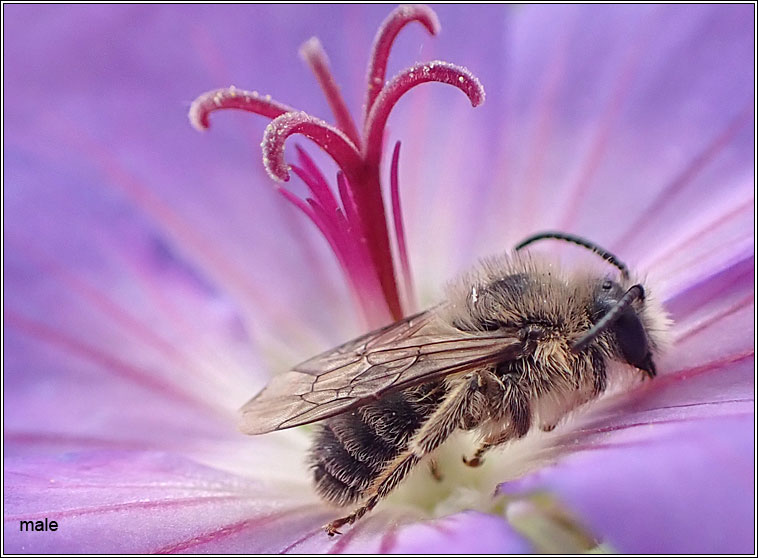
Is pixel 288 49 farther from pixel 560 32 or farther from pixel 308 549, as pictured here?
pixel 308 549

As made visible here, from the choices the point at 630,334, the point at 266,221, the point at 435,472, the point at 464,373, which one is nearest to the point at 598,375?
the point at 630,334

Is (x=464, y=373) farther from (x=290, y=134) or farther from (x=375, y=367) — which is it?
(x=290, y=134)

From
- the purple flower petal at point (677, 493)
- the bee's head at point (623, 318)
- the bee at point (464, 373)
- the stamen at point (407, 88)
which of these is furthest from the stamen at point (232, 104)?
the purple flower petal at point (677, 493)

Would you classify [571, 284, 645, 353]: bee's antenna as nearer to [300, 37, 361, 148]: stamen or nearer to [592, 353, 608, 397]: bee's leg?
[592, 353, 608, 397]: bee's leg

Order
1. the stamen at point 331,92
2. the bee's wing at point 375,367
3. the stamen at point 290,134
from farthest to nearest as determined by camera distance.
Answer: the stamen at point 331,92 → the stamen at point 290,134 → the bee's wing at point 375,367

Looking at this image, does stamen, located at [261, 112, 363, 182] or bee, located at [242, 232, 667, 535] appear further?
stamen, located at [261, 112, 363, 182]

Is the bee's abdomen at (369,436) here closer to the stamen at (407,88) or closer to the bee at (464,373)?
the bee at (464,373)

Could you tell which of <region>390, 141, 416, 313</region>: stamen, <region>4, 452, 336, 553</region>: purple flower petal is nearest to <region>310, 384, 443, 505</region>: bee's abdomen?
<region>4, 452, 336, 553</region>: purple flower petal

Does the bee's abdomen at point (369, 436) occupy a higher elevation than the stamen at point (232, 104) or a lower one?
lower
